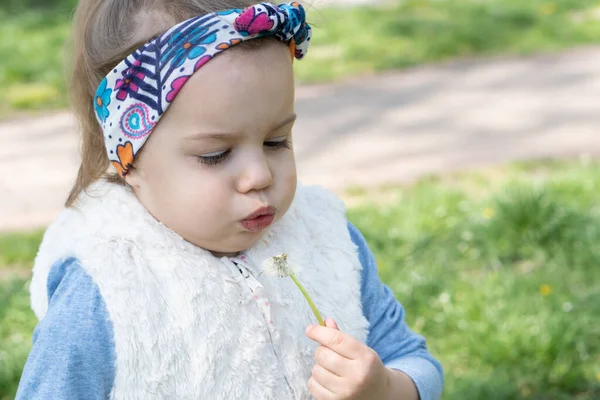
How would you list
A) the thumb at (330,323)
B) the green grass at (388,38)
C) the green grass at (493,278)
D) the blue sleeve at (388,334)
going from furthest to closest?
the green grass at (388,38) < the green grass at (493,278) < the blue sleeve at (388,334) < the thumb at (330,323)

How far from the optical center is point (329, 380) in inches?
59.9

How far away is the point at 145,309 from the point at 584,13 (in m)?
6.45

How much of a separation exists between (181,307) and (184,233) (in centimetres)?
13

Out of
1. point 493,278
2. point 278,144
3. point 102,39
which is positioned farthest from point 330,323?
point 493,278

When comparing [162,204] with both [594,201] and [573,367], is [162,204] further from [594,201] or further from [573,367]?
[594,201]

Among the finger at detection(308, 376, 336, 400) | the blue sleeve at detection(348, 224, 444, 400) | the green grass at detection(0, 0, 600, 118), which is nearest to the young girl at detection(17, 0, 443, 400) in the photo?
the finger at detection(308, 376, 336, 400)

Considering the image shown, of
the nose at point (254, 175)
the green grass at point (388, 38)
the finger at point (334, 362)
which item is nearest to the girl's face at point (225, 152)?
the nose at point (254, 175)

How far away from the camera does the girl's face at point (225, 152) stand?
1451mm

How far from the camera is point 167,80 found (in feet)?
4.76

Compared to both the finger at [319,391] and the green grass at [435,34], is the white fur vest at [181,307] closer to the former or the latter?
the finger at [319,391]

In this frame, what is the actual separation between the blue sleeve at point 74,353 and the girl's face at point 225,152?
0.69 ft

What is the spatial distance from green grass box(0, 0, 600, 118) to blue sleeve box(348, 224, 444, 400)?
418 cm

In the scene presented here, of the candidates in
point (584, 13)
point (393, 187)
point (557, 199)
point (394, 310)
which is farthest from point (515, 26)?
point (394, 310)

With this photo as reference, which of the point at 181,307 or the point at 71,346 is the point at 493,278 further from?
the point at 71,346
